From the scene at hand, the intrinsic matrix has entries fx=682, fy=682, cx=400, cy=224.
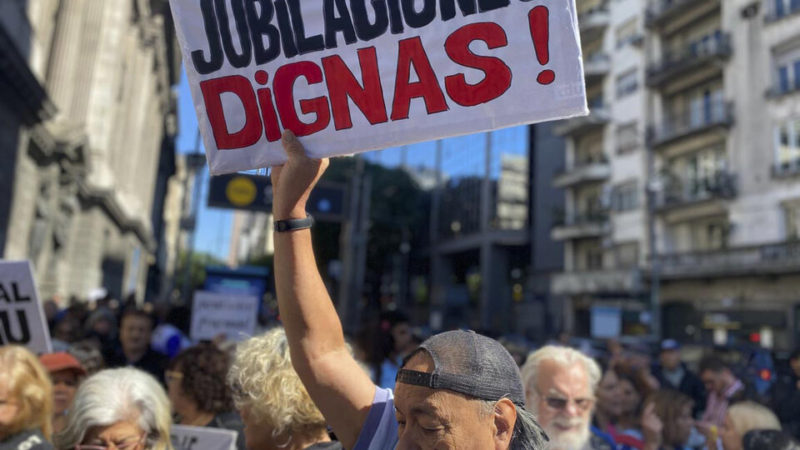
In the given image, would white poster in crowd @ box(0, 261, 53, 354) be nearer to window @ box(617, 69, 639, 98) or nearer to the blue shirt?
the blue shirt

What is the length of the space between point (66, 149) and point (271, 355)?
17.6 metres

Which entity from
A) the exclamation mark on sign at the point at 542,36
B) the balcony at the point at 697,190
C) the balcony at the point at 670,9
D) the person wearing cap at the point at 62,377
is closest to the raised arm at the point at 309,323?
the exclamation mark on sign at the point at 542,36

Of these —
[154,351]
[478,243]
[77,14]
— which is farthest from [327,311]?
[478,243]

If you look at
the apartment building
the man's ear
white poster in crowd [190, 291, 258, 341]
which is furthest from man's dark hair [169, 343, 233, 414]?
the apartment building

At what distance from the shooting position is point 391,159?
61781 millimetres

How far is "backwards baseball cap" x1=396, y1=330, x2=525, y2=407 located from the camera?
1653mm

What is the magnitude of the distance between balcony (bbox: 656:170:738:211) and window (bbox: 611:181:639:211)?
1.51 m

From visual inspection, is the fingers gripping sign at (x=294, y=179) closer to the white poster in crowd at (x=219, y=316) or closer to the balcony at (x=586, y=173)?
the white poster in crowd at (x=219, y=316)

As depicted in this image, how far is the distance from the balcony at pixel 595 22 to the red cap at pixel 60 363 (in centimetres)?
3239

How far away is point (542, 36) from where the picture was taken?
2.02 meters

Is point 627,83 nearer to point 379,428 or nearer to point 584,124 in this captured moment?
point 584,124

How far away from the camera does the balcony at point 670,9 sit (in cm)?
2778

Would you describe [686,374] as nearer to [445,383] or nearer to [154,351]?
[154,351]

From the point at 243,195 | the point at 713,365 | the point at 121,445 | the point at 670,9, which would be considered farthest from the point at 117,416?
the point at 670,9
